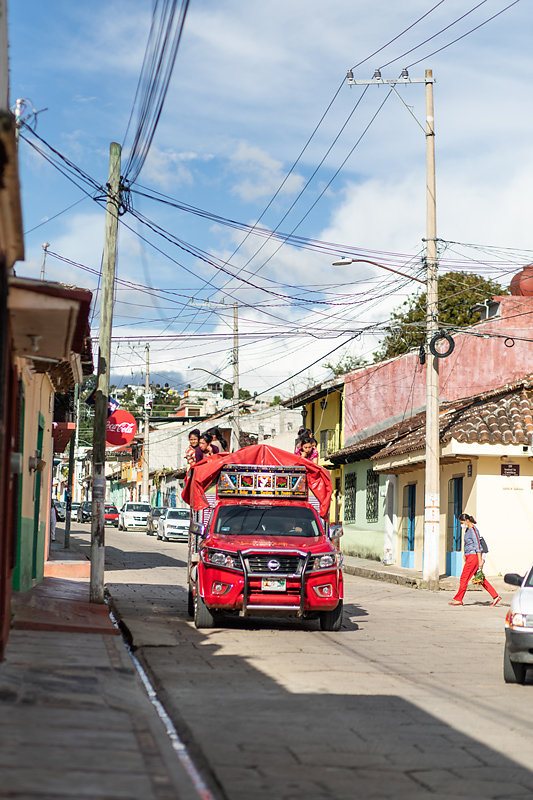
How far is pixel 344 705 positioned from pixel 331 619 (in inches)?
232

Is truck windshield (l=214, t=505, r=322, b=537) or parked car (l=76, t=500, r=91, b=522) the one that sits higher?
truck windshield (l=214, t=505, r=322, b=537)

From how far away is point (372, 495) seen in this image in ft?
128

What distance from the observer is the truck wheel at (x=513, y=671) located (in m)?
10.7

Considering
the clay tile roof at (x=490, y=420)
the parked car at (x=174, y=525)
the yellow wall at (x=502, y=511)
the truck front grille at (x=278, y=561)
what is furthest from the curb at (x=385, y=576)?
the parked car at (x=174, y=525)

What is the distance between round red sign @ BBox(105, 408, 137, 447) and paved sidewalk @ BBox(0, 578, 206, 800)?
37.8ft

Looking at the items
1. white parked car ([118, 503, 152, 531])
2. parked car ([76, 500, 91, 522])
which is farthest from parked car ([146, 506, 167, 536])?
parked car ([76, 500, 91, 522])

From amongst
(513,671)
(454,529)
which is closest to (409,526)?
(454,529)

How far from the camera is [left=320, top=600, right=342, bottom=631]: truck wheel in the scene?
1499 centimetres

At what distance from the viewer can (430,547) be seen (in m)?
24.6

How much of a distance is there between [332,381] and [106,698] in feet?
116

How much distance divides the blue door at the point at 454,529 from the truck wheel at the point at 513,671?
16046mm

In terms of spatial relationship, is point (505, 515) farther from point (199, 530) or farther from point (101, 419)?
point (101, 419)

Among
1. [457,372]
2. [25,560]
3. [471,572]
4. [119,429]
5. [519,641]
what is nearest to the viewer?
[519,641]

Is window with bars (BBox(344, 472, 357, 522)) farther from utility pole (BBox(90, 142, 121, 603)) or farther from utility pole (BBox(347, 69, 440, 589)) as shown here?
utility pole (BBox(90, 142, 121, 603))
